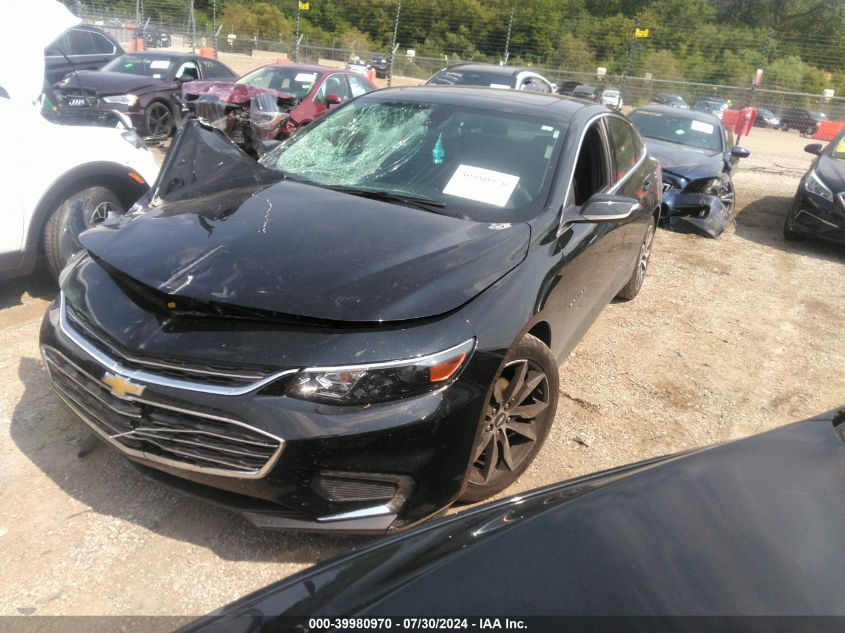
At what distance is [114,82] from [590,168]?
8.74 m

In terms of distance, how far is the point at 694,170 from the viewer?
7.91 m

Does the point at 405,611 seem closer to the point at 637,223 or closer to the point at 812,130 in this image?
the point at 637,223

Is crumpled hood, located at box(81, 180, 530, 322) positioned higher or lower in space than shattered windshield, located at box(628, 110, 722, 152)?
Result: higher

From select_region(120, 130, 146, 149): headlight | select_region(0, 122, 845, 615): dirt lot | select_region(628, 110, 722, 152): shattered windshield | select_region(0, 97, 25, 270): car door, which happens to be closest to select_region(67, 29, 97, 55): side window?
select_region(120, 130, 146, 149): headlight

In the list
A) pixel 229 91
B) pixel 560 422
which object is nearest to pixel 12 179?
pixel 560 422

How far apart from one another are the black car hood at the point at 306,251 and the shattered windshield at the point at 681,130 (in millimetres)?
7145

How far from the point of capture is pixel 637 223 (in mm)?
4531

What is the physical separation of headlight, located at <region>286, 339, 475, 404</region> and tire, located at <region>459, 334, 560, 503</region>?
0.95ft

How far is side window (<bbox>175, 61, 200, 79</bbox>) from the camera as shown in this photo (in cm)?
1105

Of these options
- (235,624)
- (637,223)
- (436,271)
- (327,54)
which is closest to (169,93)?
(637,223)

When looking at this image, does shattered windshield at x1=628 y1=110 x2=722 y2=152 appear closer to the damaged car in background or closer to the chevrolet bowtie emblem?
the damaged car in background

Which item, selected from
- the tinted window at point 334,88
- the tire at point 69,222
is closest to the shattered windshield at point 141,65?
the tinted window at point 334,88

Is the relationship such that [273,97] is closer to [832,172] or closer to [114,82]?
[114,82]

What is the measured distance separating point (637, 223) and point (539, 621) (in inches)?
148
